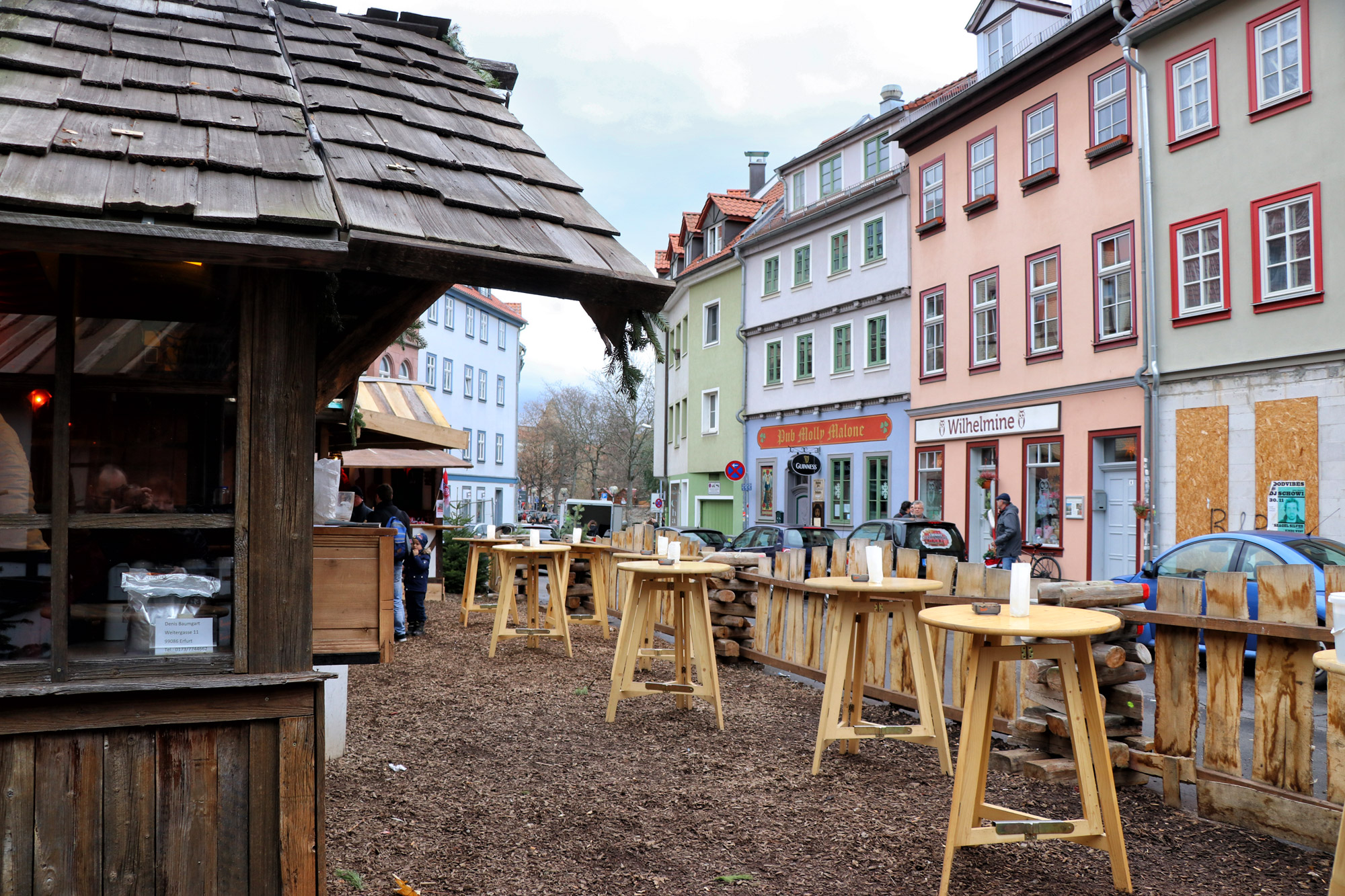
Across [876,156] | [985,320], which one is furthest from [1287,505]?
[876,156]

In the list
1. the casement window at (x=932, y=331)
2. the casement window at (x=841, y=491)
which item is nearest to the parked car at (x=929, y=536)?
the casement window at (x=932, y=331)

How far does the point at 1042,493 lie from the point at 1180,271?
482 cm

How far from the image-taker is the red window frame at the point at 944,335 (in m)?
22.2

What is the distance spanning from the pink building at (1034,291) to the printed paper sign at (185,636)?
16110 mm

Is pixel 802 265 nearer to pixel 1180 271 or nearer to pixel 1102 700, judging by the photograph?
pixel 1180 271

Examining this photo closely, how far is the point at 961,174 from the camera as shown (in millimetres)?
21766

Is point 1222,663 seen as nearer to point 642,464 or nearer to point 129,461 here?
point 129,461

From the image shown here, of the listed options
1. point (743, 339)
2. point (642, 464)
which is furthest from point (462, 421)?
point (743, 339)

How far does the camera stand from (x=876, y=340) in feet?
83.4

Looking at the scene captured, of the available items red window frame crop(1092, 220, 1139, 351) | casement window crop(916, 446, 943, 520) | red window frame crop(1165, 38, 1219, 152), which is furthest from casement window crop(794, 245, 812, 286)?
red window frame crop(1165, 38, 1219, 152)

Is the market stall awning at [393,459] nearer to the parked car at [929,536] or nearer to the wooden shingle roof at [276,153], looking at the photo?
the parked car at [929,536]

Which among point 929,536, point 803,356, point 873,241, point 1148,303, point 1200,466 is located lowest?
point 929,536

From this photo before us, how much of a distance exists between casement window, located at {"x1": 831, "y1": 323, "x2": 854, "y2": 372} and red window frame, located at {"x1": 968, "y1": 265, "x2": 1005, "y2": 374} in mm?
4951

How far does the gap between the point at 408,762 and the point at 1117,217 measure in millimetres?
15552
